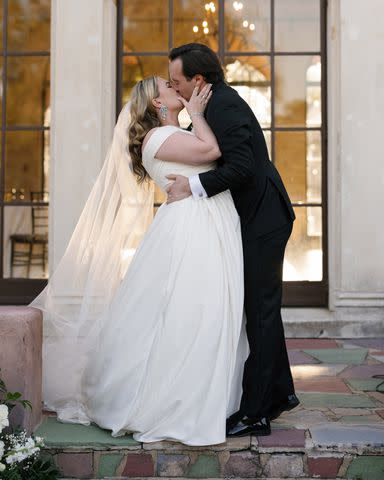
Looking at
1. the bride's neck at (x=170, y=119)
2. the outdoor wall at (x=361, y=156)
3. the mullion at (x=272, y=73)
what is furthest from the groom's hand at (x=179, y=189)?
the mullion at (x=272, y=73)

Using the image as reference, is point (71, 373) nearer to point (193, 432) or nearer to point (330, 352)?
point (193, 432)

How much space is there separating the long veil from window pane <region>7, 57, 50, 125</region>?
11.1 feet

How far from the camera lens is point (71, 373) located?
12.6 ft

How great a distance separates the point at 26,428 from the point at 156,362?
652mm

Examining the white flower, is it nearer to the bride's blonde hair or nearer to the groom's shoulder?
the bride's blonde hair

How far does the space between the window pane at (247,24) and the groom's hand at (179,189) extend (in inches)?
144

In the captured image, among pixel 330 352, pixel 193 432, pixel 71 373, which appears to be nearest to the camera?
pixel 193 432

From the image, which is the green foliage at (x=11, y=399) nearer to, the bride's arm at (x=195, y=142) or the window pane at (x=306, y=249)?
the bride's arm at (x=195, y=142)

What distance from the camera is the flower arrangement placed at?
292 cm

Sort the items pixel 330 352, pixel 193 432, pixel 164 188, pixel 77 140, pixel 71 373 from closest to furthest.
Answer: pixel 193 432
pixel 164 188
pixel 71 373
pixel 330 352
pixel 77 140

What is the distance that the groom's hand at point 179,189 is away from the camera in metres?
3.42

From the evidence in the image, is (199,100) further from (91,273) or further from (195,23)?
(195,23)

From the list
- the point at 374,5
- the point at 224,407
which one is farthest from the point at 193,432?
the point at 374,5

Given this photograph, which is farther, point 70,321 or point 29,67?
point 29,67
